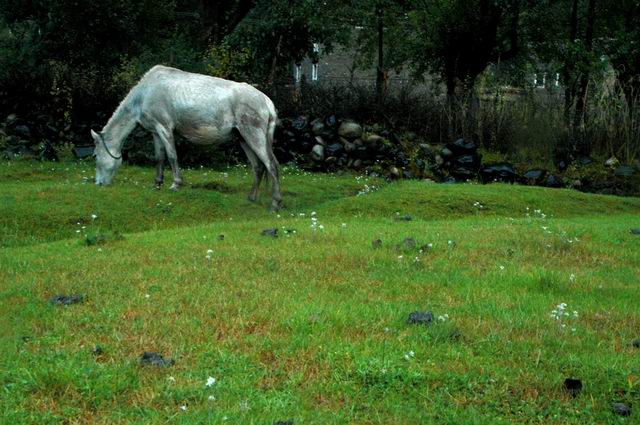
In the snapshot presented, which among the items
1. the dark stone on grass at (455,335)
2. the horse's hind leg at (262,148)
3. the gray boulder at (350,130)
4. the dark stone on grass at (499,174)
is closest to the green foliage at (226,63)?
the gray boulder at (350,130)

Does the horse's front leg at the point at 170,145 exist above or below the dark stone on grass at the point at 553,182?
above

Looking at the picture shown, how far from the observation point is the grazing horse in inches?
693

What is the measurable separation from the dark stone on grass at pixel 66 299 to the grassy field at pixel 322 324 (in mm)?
89

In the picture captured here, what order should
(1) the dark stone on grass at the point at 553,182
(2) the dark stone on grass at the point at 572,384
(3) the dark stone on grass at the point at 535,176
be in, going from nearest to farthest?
(2) the dark stone on grass at the point at 572,384 → (1) the dark stone on grass at the point at 553,182 → (3) the dark stone on grass at the point at 535,176

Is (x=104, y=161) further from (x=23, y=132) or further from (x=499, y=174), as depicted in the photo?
(x=499, y=174)

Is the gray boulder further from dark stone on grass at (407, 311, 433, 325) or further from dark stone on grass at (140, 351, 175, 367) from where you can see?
dark stone on grass at (140, 351, 175, 367)

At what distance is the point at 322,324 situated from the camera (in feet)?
24.3

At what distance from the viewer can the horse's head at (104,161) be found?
18.5 m

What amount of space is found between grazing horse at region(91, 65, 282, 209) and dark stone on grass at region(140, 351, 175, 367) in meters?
11.0

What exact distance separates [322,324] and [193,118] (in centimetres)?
1127

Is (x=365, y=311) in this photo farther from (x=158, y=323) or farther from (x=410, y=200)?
(x=410, y=200)

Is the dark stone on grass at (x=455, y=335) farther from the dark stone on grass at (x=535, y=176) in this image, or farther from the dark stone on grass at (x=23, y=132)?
the dark stone on grass at (x=23, y=132)

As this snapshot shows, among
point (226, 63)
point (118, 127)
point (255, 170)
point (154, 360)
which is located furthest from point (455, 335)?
point (226, 63)

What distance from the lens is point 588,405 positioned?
5.89m
